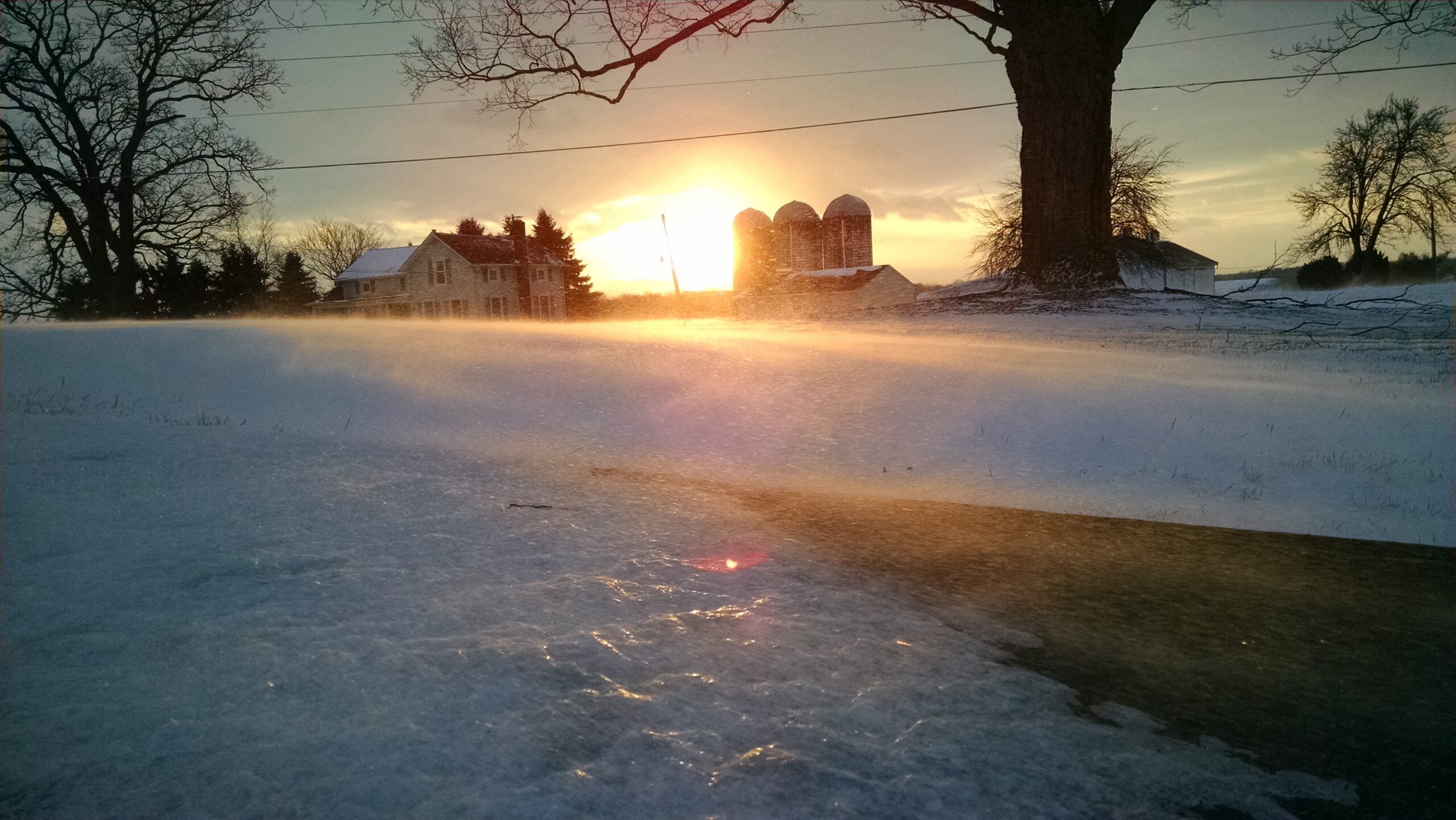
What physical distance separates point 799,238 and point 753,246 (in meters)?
3.22

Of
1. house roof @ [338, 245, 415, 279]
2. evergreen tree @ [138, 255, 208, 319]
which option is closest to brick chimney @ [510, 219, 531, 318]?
house roof @ [338, 245, 415, 279]

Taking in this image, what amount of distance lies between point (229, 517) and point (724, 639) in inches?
104

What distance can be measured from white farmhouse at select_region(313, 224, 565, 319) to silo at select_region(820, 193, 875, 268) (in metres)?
17.7

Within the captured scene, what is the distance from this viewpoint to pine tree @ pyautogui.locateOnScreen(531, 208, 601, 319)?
54688 millimetres

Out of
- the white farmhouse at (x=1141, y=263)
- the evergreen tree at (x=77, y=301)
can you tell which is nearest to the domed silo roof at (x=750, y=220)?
the evergreen tree at (x=77, y=301)

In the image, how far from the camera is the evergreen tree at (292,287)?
118 ft

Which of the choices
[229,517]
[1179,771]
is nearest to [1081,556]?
[1179,771]

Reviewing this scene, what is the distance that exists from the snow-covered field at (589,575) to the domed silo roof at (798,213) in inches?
1646

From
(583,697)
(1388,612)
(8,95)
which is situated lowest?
(1388,612)

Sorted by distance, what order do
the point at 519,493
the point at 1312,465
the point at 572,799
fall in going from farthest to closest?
the point at 1312,465 → the point at 519,493 → the point at 572,799

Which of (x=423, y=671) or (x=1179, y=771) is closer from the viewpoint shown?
(x=1179, y=771)

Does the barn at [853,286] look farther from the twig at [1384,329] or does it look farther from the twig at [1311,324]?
the twig at [1384,329]

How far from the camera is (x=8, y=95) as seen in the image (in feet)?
59.7

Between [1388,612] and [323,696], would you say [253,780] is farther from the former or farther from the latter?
[1388,612]
